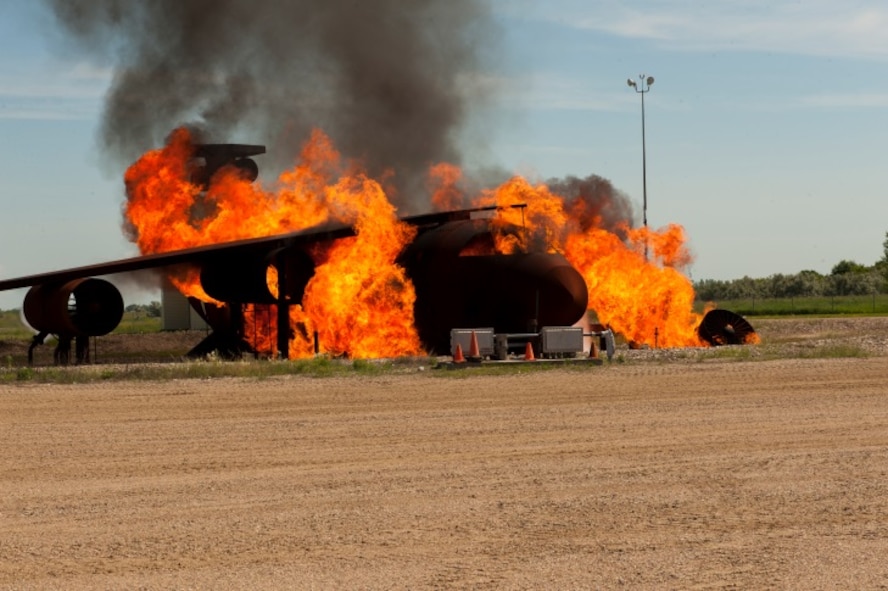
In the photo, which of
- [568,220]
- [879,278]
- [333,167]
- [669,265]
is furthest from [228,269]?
[879,278]

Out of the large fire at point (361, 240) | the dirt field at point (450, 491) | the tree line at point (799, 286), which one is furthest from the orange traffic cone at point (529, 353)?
the tree line at point (799, 286)

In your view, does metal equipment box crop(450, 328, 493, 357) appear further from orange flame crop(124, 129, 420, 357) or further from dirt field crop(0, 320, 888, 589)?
dirt field crop(0, 320, 888, 589)

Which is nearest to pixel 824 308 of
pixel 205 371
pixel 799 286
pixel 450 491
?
pixel 799 286

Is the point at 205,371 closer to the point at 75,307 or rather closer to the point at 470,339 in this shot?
the point at 470,339

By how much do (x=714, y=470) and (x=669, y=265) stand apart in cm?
2440

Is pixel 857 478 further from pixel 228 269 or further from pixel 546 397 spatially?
pixel 228 269

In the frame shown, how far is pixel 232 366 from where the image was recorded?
28.8 metres

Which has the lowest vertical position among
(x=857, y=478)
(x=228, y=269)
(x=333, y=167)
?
(x=857, y=478)

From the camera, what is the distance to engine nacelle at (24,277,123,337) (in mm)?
33156

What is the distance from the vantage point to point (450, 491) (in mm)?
12320

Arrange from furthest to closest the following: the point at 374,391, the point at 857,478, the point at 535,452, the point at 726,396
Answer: the point at 374,391 → the point at 726,396 → the point at 535,452 → the point at 857,478

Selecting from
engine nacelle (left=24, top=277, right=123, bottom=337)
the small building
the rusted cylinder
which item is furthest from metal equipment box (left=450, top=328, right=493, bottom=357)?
the small building

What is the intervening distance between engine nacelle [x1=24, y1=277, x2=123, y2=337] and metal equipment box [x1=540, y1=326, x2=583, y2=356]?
11.8 metres

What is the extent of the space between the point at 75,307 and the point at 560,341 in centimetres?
1339
